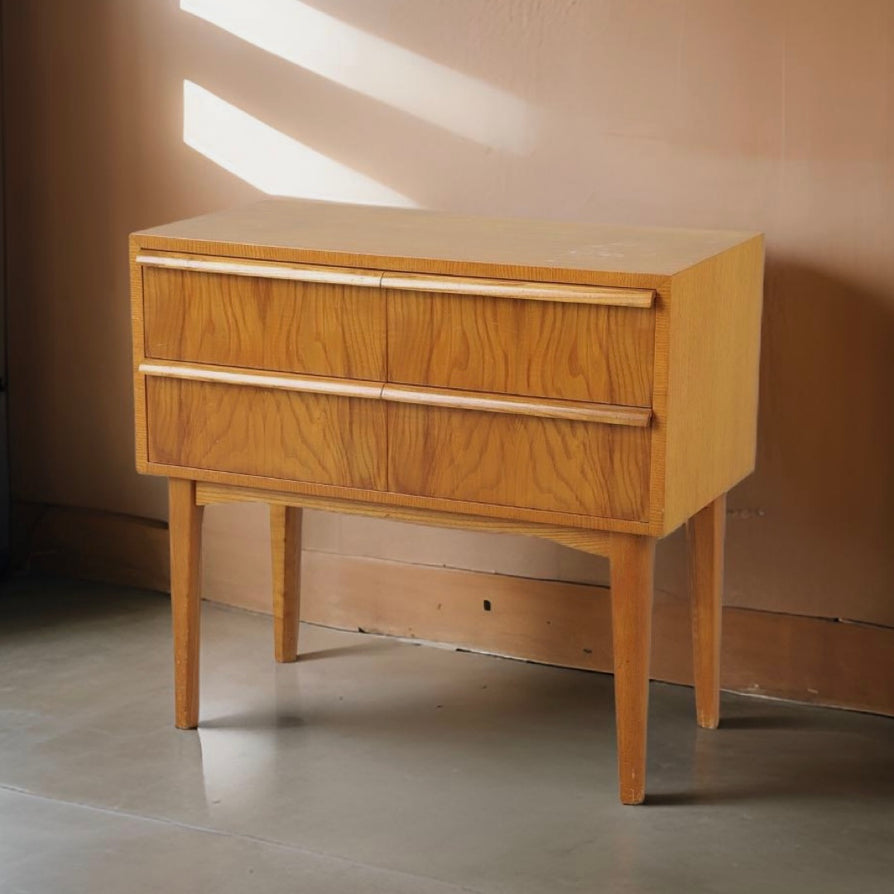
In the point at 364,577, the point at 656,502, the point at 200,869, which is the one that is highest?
the point at 656,502

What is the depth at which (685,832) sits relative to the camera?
2.57 meters

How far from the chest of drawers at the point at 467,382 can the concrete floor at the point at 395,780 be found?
169 millimetres

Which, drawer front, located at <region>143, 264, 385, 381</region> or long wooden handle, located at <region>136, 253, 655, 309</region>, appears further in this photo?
drawer front, located at <region>143, 264, 385, 381</region>

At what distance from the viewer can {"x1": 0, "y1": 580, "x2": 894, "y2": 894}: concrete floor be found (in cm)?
245

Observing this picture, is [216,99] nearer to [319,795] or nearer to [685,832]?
[319,795]

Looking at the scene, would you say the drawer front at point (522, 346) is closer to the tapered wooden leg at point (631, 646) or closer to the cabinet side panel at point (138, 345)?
the tapered wooden leg at point (631, 646)

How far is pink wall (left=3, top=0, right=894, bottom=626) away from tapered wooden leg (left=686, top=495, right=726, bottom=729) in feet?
0.64

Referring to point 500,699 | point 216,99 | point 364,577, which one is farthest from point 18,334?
point 500,699

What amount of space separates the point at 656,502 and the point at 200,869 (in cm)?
87

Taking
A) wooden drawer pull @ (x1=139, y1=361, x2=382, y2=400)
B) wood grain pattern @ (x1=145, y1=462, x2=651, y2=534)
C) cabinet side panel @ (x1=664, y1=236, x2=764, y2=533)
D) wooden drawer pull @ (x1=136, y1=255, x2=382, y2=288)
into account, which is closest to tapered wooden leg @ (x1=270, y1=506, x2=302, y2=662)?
wood grain pattern @ (x1=145, y1=462, x2=651, y2=534)

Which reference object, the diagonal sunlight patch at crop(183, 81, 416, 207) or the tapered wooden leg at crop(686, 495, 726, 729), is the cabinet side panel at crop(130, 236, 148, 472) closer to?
the diagonal sunlight patch at crop(183, 81, 416, 207)

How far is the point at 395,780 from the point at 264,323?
2.59 ft

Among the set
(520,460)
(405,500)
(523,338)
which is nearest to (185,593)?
(405,500)

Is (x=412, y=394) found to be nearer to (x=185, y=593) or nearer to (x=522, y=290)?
(x=522, y=290)
